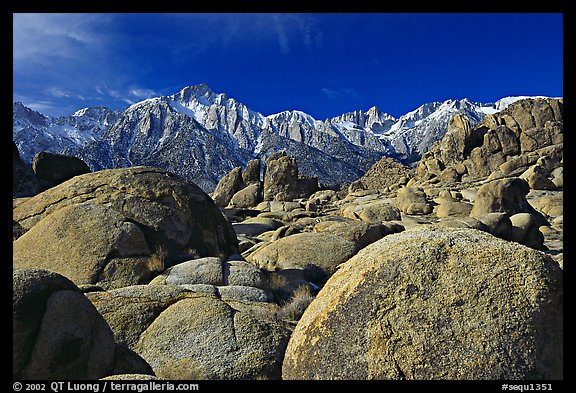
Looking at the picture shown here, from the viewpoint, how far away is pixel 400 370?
432 cm

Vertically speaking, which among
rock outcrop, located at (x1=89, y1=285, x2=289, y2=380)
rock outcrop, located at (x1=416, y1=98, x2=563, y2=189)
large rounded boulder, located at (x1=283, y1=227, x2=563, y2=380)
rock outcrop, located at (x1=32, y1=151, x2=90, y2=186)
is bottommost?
rock outcrop, located at (x1=89, y1=285, x2=289, y2=380)

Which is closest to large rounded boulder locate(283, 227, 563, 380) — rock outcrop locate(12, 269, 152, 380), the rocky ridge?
the rocky ridge

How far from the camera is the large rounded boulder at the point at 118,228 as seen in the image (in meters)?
10.1

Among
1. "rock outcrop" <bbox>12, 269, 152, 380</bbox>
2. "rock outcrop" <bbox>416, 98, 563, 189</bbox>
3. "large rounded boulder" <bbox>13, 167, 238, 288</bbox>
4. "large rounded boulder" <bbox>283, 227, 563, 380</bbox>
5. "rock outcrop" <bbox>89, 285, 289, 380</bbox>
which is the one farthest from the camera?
"rock outcrop" <bbox>416, 98, 563, 189</bbox>

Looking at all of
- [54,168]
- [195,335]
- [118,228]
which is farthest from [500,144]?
[195,335]

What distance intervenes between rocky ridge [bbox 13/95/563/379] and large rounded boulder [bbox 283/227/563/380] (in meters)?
0.01

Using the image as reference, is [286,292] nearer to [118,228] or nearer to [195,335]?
[195,335]

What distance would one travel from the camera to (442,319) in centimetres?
443

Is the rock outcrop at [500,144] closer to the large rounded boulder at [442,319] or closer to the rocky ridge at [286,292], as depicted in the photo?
the rocky ridge at [286,292]

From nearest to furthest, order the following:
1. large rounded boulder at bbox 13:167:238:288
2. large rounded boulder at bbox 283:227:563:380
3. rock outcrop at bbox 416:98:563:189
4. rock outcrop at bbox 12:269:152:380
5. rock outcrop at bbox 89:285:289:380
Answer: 1. large rounded boulder at bbox 283:227:563:380
2. rock outcrop at bbox 12:269:152:380
3. rock outcrop at bbox 89:285:289:380
4. large rounded boulder at bbox 13:167:238:288
5. rock outcrop at bbox 416:98:563:189

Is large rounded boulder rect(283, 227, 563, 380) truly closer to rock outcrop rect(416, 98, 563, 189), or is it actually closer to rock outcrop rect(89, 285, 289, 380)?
rock outcrop rect(89, 285, 289, 380)

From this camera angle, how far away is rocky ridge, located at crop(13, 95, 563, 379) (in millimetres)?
4363

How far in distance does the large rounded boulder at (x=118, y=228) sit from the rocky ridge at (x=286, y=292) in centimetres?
4
